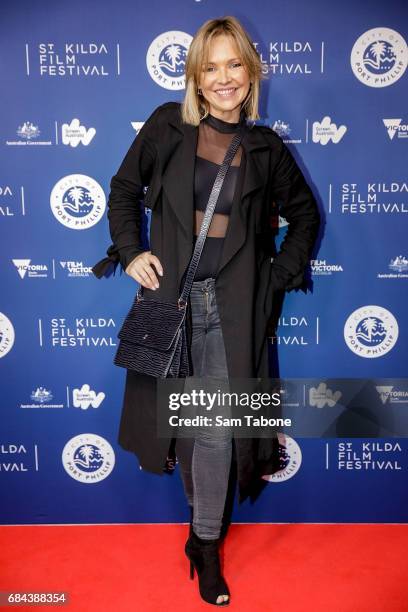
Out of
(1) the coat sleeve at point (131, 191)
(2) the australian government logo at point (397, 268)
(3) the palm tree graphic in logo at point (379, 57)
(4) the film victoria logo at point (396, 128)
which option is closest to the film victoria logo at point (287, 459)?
(2) the australian government logo at point (397, 268)

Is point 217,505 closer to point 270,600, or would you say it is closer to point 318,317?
point 270,600

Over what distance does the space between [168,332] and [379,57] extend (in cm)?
144

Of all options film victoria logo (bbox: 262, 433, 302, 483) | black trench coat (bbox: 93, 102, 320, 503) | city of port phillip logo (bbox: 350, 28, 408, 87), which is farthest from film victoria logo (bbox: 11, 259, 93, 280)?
city of port phillip logo (bbox: 350, 28, 408, 87)

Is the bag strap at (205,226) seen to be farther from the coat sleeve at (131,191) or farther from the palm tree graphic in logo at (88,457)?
the palm tree graphic in logo at (88,457)

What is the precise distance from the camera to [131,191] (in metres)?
2.17

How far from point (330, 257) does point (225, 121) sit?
30.9 inches

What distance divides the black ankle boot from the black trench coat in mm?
235

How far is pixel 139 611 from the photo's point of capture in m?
2.09

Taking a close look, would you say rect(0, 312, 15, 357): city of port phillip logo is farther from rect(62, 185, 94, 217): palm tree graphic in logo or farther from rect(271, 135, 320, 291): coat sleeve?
rect(271, 135, 320, 291): coat sleeve

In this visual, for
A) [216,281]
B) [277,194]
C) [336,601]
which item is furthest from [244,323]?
[336,601]

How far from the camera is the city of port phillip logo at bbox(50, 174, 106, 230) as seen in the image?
7.88 ft

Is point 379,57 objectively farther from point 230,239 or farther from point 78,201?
point 78,201

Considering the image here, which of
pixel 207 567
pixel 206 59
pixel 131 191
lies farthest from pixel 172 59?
pixel 207 567

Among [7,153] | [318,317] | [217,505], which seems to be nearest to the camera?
[217,505]
